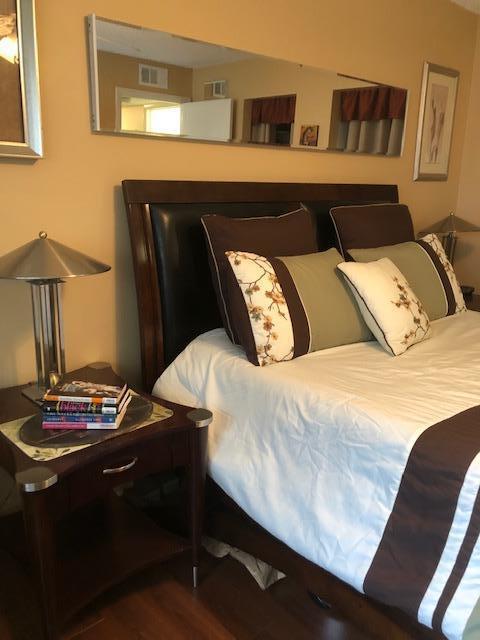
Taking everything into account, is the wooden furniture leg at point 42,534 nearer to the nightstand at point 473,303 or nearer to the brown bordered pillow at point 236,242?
the brown bordered pillow at point 236,242

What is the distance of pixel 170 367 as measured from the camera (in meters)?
1.90

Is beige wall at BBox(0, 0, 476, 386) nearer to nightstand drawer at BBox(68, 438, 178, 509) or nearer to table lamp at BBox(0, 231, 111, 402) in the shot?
table lamp at BBox(0, 231, 111, 402)

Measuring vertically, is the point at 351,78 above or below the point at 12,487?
above

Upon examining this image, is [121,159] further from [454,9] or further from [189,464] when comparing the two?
[454,9]

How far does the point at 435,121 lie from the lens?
10.0 ft

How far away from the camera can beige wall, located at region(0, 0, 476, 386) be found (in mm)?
1661

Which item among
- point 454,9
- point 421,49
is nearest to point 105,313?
point 421,49

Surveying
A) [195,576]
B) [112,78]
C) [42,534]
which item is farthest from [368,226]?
[42,534]

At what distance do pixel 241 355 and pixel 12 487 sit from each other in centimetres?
92

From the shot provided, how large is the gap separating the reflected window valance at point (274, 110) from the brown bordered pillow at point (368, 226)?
0.45 metres

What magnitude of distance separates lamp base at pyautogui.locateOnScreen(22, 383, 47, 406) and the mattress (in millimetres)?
423

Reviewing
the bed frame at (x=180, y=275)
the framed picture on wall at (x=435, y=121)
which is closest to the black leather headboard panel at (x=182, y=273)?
the bed frame at (x=180, y=275)

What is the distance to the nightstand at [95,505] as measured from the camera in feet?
4.22

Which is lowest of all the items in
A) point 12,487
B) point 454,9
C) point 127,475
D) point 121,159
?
point 12,487
